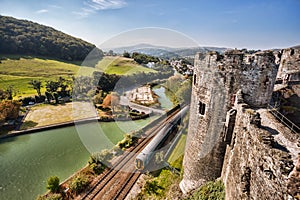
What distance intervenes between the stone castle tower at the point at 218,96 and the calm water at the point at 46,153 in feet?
44.3

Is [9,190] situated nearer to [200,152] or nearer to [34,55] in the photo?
[200,152]

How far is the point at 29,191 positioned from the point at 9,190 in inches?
66.1

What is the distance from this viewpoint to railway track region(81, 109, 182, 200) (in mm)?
12172

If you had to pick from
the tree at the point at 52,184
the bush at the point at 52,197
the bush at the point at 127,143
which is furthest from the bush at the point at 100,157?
the bush at the point at 52,197

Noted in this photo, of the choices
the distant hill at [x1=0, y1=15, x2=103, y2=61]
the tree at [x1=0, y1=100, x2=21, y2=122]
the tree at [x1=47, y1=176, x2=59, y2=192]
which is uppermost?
the distant hill at [x1=0, y1=15, x2=103, y2=61]

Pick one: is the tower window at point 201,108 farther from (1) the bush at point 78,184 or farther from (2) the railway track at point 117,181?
(1) the bush at point 78,184

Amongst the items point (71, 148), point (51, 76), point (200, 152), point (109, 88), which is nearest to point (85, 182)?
point (71, 148)

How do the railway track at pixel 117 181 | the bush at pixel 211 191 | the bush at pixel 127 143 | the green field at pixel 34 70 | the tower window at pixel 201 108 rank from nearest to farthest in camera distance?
the bush at pixel 211 191 < the tower window at pixel 201 108 < the railway track at pixel 117 181 < the bush at pixel 127 143 < the green field at pixel 34 70

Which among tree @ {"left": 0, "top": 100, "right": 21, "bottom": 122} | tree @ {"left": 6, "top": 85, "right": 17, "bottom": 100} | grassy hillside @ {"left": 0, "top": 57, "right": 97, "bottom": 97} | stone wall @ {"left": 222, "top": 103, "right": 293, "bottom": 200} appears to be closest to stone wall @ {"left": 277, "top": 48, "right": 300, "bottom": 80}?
stone wall @ {"left": 222, "top": 103, "right": 293, "bottom": 200}

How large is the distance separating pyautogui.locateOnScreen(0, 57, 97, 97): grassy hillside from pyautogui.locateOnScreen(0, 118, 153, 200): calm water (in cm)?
2087

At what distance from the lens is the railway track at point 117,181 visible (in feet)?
39.9

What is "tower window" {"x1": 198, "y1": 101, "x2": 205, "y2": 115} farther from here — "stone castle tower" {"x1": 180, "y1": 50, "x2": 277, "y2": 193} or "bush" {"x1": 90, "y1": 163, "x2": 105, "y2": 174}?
"bush" {"x1": 90, "y1": 163, "x2": 105, "y2": 174}

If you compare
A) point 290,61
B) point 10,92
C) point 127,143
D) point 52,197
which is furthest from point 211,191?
point 10,92

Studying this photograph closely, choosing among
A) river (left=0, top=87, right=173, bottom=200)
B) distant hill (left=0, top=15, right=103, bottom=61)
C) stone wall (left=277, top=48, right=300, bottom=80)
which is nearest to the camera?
stone wall (left=277, top=48, right=300, bottom=80)
